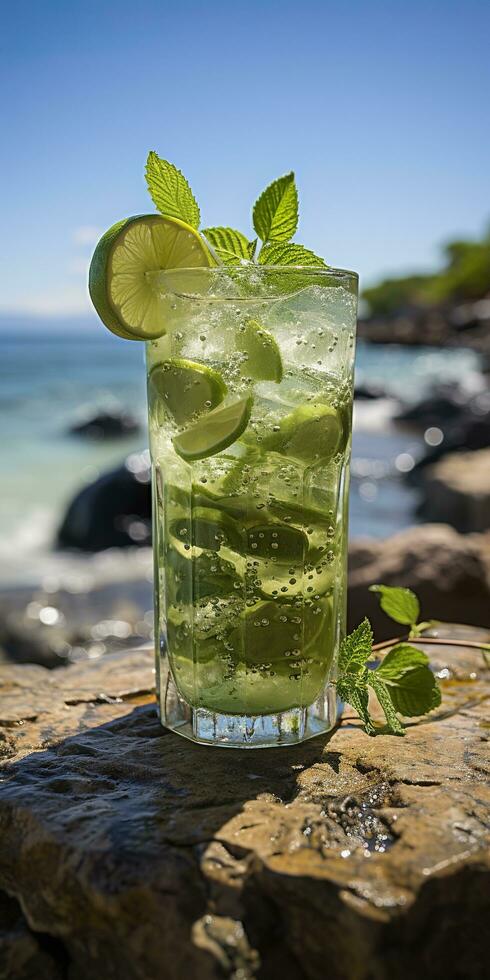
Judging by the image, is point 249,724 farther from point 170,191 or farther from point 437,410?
point 437,410

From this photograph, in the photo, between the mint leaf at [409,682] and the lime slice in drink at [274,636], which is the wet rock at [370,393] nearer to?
the mint leaf at [409,682]

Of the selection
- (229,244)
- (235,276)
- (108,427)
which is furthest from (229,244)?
(108,427)

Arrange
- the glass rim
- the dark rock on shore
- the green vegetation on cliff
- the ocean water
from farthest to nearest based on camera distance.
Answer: the green vegetation on cliff
the dark rock on shore
the ocean water
the glass rim

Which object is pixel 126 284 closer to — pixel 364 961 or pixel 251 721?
pixel 251 721

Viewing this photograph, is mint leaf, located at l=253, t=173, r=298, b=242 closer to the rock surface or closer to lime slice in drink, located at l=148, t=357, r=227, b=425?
lime slice in drink, located at l=148, t=357, r=227, b=425

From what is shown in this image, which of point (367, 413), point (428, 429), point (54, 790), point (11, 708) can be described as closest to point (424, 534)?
point (11, 708)

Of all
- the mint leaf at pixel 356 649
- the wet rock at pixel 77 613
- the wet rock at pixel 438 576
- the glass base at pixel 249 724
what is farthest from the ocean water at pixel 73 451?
the mint leaf at pixel 356 649

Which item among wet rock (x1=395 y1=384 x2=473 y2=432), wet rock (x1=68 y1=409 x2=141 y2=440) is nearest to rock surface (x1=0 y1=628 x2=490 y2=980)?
wet rock (x1=395 y1=384 x2=473 y2=432)
